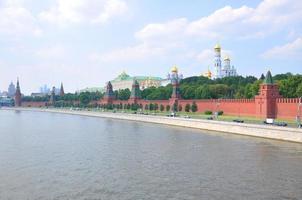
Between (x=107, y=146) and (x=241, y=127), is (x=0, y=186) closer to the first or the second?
(x=107, y=146)

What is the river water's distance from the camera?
48.8ft

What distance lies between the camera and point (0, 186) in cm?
1566

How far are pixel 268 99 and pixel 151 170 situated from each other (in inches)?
1012

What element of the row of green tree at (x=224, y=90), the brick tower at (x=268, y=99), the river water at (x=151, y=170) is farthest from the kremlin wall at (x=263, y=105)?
the river water at (x=151, y=170)

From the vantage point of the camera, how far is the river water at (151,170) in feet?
48.8

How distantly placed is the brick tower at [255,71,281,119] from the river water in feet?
42.9

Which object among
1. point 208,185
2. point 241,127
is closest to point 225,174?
point 208,185

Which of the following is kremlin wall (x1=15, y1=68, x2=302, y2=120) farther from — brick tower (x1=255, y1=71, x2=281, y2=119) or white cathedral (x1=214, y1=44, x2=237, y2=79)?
white cathedral (x1=214, y1=44, x2=237, y2=79)

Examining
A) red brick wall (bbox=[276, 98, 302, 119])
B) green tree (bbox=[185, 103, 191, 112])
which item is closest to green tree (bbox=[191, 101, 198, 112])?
green tree (bbox=[185, 103, 191, 112])

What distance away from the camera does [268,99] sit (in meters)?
41.8

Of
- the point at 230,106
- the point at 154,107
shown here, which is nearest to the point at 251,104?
the point at 230,106

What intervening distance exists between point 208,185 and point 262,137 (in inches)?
643

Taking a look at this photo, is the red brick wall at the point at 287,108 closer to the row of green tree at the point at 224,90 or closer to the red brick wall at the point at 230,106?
the red brick wall at the point at 230,106

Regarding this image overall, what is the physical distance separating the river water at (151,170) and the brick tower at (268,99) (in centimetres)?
1308
